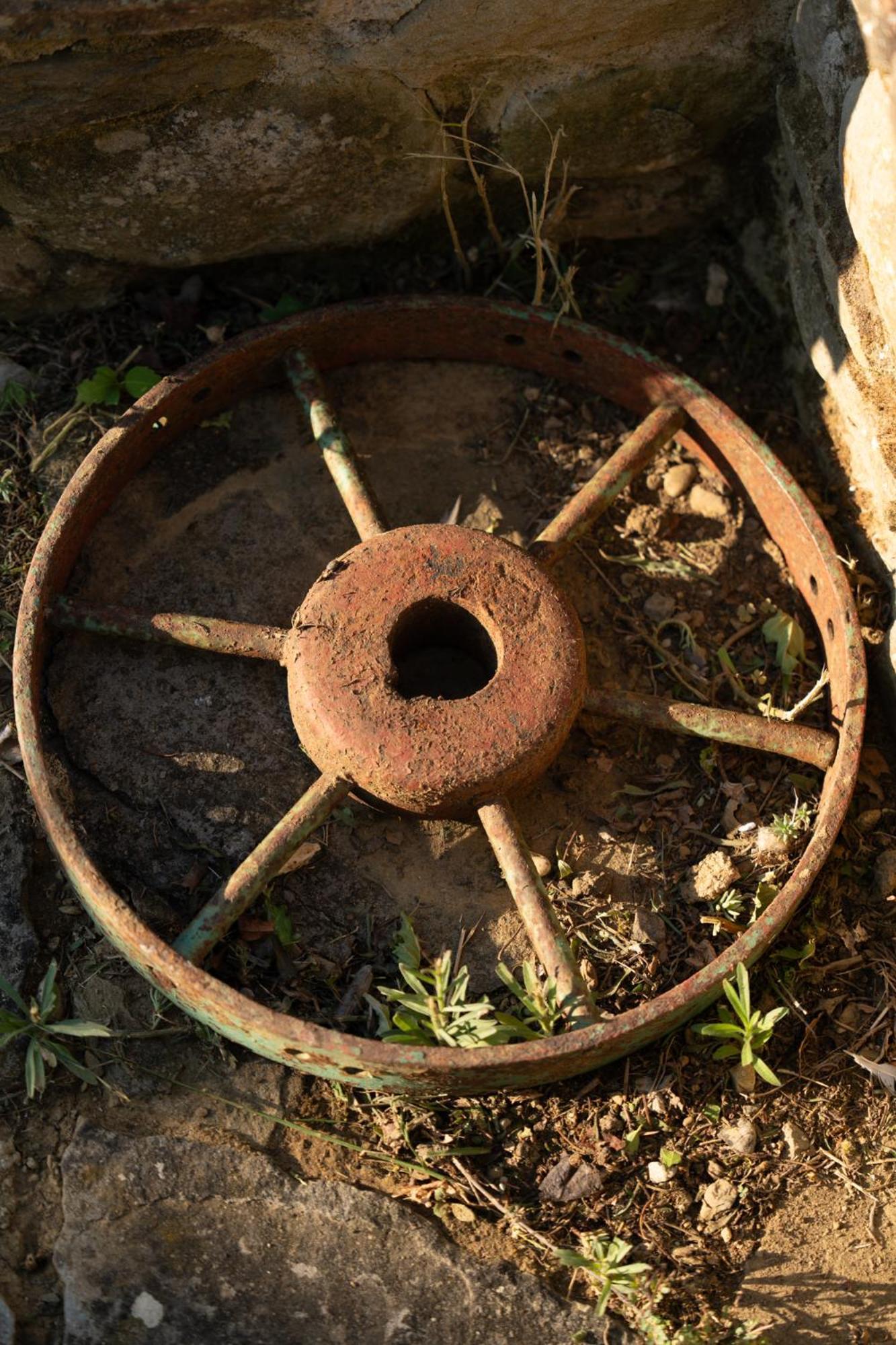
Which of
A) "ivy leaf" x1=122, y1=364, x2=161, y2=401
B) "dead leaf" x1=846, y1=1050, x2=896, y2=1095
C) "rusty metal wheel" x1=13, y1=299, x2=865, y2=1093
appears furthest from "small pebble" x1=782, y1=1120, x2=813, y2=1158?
"ivy leaf" x1=122, y1=364, x2=161, y2=401

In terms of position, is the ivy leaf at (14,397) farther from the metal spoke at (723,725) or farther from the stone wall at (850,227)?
the stone wall at (850,227)

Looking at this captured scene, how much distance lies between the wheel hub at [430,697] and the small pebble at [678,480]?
1.83 feet

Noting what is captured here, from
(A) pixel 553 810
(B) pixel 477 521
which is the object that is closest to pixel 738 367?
(B) pixel 477 521

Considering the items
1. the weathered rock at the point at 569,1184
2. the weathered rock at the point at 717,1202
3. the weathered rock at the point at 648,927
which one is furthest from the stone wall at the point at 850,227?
the weathered rock at the point at 569,1184

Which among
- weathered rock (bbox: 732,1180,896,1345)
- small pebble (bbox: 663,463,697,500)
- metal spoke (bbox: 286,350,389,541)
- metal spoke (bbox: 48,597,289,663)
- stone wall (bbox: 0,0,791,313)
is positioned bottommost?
weathered rock (bbox: 732,1180,896,1345)

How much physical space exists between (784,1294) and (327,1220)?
84 centimetres

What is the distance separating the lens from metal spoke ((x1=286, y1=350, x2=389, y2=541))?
2613 mm

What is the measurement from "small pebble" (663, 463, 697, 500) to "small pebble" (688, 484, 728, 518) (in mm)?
31

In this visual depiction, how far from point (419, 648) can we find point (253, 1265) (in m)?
1.25

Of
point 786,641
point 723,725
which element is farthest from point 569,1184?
point 786,641

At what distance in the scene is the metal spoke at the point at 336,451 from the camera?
261cm

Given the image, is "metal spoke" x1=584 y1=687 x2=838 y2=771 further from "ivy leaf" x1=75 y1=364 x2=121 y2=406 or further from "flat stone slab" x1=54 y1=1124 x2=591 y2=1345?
"ivy leaf" x1=75 y1=364 x2=121 y2=406

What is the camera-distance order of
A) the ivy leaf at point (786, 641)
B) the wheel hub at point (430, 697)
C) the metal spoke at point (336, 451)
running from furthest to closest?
the ivy leaf at point (786, 641) → the metal spoke at point (336, 451) → the wheel hub at point (430, 697)

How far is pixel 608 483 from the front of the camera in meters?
2.69
